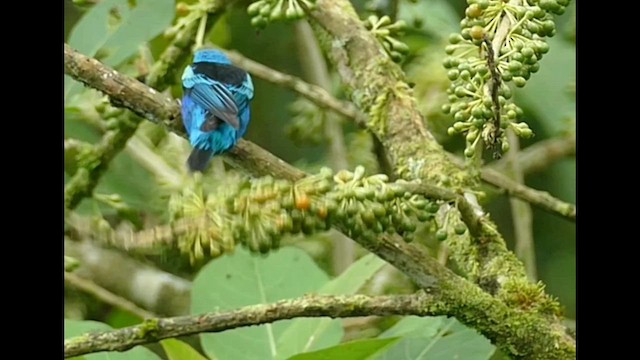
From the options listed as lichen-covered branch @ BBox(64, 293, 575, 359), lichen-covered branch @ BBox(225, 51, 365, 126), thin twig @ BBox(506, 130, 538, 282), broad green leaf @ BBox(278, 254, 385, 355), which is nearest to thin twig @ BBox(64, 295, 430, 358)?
lichen-covered branch @ BBox(64, 293, 575, 359)

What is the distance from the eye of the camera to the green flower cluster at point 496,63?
1625 mm

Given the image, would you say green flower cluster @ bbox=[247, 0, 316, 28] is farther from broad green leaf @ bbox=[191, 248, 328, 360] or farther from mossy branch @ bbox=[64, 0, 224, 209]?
broad green leaf @ bbox=[191, 248, 328, 360]

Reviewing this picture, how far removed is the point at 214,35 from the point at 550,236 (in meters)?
1.39

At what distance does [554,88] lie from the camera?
3.31 m

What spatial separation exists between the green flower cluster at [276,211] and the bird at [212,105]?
0.49 m

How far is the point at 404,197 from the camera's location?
5.90 feet

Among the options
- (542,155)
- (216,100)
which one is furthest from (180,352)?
(542,155)

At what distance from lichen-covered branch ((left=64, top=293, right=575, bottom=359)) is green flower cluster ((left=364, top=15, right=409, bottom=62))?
769 mm

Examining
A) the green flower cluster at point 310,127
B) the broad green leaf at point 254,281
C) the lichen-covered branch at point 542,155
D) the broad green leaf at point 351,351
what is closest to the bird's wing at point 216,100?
the broad green leaf at point 254,281

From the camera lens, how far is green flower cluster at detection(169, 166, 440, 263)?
1597 mm

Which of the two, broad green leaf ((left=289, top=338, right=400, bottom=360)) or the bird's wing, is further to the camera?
the bird's wing
